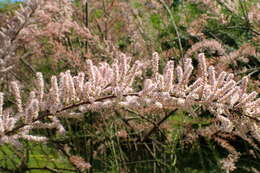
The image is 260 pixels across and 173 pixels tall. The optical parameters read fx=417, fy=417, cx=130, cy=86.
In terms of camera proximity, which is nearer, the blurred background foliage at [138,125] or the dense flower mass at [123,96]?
the dense flower mass at [123,96]

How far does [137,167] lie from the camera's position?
3.36 meters

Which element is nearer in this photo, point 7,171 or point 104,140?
point 7,171

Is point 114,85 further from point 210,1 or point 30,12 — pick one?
point 210,1

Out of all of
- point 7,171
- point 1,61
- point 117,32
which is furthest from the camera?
point 117,32

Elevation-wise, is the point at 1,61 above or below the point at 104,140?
above

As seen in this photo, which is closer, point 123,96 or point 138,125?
point 123,96

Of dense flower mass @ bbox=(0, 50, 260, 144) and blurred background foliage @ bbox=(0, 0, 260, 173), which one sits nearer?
dense flower mass @ bbox=(0, 50, 260, 144)

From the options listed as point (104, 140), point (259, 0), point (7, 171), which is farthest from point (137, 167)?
point (259, 0)

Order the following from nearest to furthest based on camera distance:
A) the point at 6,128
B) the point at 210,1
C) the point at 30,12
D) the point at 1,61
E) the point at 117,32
Answer: 1. the point at 6,128
2. the point at 1,61
3. the point at 30,12
4. the point at 210,1
5. the point at 117,32

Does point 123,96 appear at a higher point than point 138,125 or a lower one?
higher

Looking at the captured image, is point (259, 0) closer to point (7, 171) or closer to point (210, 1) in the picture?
point (210, 1)

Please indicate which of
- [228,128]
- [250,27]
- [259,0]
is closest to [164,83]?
[228,128]

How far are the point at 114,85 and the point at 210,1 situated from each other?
2432 mm

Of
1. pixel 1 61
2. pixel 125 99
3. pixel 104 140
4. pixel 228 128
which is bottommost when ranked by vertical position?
pixel 104 140
